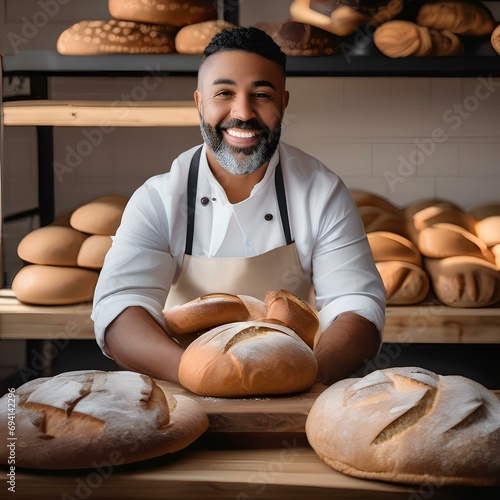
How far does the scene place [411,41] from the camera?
252 centimetres

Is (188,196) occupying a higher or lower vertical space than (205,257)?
higher

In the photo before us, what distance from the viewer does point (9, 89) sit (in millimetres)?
2840

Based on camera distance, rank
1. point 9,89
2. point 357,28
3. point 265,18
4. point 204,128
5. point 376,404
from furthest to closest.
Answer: point 265,18
point 9,89
point 357,28
point 204,128
point 376,404

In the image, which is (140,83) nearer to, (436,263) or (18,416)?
(436,263)

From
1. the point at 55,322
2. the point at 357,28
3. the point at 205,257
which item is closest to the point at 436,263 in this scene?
the point at 357,28

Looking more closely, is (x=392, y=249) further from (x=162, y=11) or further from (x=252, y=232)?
(x=162, y=11)

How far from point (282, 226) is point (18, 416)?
3.38ft

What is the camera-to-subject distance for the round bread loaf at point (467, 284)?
2.55 meters

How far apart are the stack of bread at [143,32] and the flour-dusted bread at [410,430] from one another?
176cm

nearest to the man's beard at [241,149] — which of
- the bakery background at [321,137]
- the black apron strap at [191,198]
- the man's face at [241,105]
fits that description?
the man's face at [241,105]

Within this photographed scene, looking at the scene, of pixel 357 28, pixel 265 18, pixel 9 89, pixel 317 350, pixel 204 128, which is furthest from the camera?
pixel 265 18

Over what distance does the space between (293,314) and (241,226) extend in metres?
0.51

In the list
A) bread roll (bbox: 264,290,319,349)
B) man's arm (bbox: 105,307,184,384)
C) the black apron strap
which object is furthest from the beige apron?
bread roll (bbox: 264,290,319,349)

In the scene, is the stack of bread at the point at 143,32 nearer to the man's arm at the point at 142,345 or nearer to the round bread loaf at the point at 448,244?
the round bread loaf at the point at 448,244
